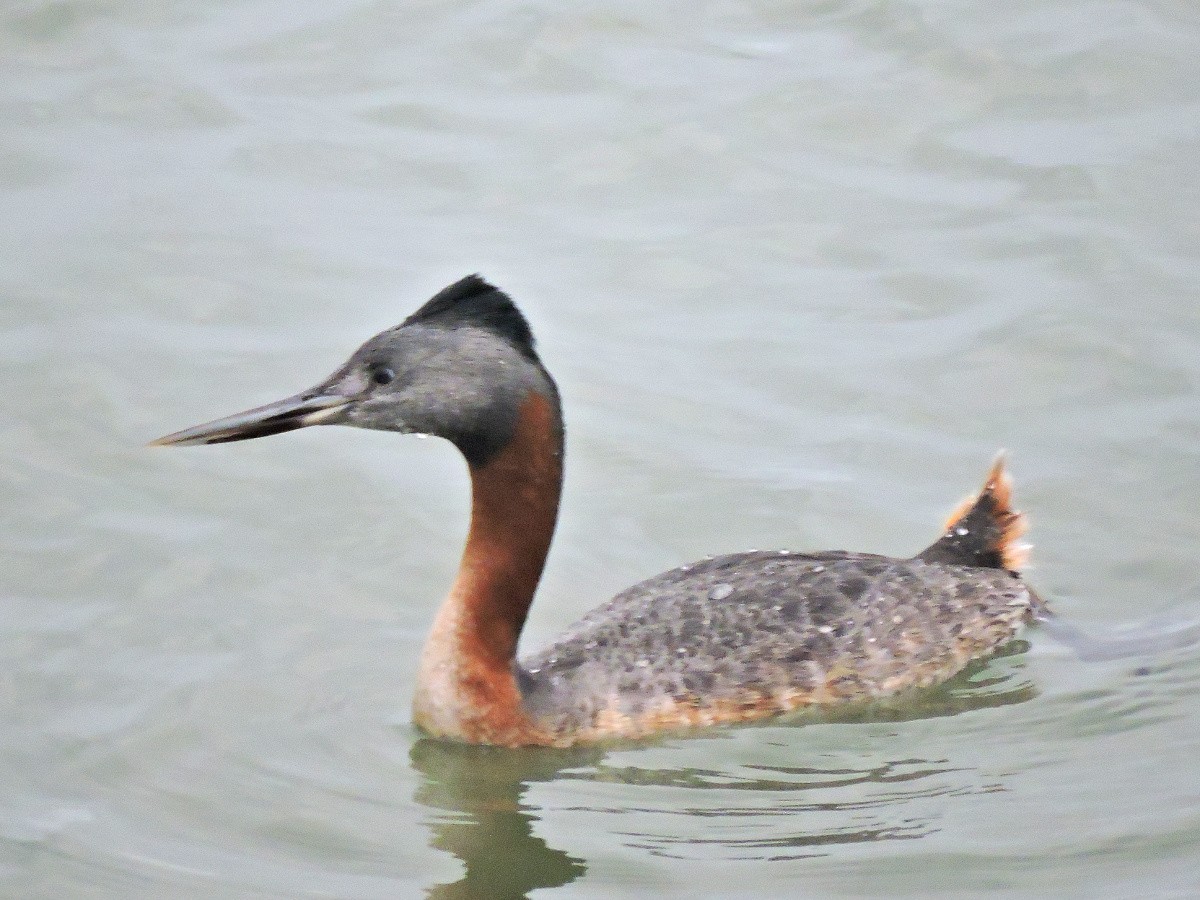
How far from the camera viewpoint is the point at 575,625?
269 inches

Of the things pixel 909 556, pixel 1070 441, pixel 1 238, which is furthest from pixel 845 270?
pixel 1 238

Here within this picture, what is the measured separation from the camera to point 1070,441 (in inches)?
325

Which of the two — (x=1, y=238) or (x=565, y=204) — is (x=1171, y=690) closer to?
(x=565, y=204)

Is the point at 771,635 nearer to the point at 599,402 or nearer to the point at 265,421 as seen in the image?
the point at 265,421

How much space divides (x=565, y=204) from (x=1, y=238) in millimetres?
2721

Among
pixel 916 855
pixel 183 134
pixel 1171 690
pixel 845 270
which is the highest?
pixel 183 134

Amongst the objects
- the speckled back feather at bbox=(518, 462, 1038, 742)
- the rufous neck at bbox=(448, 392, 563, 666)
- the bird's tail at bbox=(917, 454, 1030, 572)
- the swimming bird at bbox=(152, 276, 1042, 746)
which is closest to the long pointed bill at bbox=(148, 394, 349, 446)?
the swimming bird at bbox=(152, 276, 1042, 746)

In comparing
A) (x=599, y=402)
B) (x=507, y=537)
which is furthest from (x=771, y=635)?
(x=599, y=402)

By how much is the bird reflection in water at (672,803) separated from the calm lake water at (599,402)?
0.02m

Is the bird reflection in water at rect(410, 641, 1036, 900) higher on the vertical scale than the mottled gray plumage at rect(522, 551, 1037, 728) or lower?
lower

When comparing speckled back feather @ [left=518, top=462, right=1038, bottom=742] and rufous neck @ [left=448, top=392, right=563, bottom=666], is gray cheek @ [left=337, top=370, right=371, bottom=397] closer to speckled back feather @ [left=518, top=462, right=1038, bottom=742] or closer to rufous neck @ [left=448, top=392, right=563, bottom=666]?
rufous neck @ [left=448, top=392, right=563, bottom=666]

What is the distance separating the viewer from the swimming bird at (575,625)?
619cm

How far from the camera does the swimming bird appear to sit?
20.3 feet

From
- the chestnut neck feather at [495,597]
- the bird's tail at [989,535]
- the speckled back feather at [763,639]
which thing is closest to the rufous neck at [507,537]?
the chestnut neck feather at [495,597]
